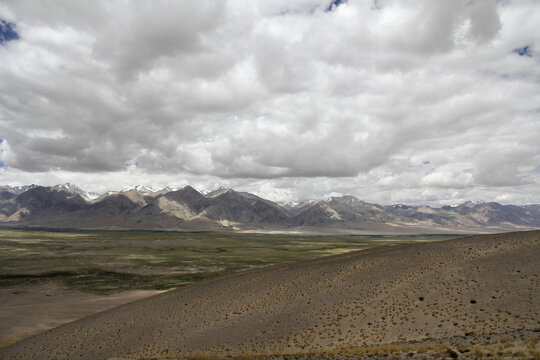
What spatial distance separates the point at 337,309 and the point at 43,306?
59263mm

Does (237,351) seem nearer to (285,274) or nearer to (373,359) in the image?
(373,359)

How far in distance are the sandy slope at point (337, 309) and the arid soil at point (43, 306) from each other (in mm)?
8372

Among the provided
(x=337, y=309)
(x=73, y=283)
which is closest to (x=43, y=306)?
Answer: (x=73, y=283)

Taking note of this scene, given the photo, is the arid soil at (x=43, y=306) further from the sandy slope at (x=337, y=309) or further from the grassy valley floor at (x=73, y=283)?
the sandy slope at (x=337, y=309)

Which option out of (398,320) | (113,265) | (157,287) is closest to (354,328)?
(398,320)

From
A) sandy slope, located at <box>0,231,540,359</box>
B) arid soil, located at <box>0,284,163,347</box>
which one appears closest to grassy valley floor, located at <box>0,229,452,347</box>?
arid soil, located at <box>0,284,163,347</box>

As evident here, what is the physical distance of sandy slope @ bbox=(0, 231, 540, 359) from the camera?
1136 inches

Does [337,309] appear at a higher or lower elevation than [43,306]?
higher

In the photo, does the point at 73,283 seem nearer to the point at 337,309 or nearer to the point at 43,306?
the point at 43,306

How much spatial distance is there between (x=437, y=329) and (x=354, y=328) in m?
7.43

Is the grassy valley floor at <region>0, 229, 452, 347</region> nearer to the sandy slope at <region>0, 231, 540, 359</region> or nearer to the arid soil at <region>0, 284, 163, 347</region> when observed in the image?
the arid soil at <region>0, 284, 163, 347</region>

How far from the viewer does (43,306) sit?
2425 inches

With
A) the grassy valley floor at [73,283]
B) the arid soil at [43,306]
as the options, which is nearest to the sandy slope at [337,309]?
the arid soil at [43,306]

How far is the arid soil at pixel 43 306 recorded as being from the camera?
49.8 metres
